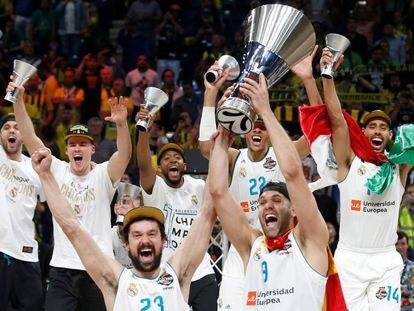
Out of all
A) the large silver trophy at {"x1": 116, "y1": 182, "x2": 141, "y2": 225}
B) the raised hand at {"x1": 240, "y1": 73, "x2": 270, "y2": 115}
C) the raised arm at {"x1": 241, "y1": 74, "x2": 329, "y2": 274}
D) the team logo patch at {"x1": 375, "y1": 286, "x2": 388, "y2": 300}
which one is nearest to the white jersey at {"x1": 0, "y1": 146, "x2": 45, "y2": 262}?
the large silver trophy at {"x1": 116, "y1": 182, "x2": 141, "y2": 225}

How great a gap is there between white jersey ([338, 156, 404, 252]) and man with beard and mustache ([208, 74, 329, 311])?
2.47 m

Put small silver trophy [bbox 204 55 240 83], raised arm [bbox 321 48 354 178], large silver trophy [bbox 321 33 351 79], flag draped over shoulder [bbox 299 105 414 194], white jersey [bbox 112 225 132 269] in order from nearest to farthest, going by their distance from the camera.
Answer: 1. small silver trophy [bbox 204 55 240 83]
2. large silver trophy [bbox 321 33 351 79]
3. raised arm [bbox 321 48 354 178]
4. flag draped over shoulder [bbox 299 105 414 194]
5. white jersey [bbox 112 225 132 269]

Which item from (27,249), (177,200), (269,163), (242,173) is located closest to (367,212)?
(269,163)

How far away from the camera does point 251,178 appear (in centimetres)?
1035

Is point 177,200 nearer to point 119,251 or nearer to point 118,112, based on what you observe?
point 119,251

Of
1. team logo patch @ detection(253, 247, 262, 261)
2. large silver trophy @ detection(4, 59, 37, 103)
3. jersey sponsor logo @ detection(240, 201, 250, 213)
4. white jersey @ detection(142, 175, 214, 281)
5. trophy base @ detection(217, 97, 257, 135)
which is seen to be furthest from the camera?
white jersey @ detection(142, 175, 214, 281)

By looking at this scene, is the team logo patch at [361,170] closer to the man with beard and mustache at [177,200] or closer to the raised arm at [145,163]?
the man with beard and mustache at [177,200]

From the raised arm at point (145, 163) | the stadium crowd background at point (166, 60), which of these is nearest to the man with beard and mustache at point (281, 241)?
the raised arm at point (145, 163)

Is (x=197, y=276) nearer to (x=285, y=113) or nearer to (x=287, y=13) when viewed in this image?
(x=287, y=13)

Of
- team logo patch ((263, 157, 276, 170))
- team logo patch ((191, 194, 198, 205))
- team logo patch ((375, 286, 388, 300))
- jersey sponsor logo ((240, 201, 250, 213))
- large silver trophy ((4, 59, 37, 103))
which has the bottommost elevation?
team logo patch ((375, 286, 388, 300))

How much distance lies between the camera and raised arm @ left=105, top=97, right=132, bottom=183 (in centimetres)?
978

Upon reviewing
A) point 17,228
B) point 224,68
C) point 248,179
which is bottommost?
point 17,228

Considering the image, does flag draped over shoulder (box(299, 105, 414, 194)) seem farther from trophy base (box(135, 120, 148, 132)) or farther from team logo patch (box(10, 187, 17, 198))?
team logo patch (box(10, 187, 17, 198))

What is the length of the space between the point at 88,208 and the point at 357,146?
2417 millimetres
